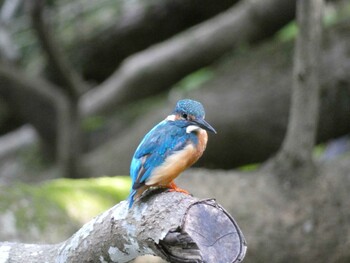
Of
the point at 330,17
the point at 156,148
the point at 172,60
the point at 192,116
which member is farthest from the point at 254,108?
the point at 156,148

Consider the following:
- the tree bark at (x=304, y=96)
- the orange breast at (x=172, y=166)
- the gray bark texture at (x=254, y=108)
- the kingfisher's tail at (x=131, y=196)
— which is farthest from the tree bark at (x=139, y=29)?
the kingfisher's tail at (x=131, y=196)

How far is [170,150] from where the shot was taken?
293cm

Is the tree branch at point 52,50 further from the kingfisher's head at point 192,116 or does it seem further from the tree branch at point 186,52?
the kingfisher's head at point 192,116

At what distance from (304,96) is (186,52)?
3492 mm

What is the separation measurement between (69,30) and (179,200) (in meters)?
7.31

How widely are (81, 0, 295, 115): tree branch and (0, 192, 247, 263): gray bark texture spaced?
221 inches

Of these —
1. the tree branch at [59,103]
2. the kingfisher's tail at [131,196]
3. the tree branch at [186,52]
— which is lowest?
the kingfisher's tail at [131,196]

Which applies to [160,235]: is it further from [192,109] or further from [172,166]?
[192,109]

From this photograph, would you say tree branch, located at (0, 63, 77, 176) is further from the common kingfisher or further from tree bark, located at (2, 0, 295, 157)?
the common kingfisher

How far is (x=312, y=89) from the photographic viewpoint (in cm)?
534

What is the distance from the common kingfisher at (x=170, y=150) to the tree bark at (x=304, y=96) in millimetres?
2377

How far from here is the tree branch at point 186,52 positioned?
8.34 m

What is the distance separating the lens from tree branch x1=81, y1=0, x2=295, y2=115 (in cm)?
834

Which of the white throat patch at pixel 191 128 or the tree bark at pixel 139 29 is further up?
the tree bark at pixel 139 29
